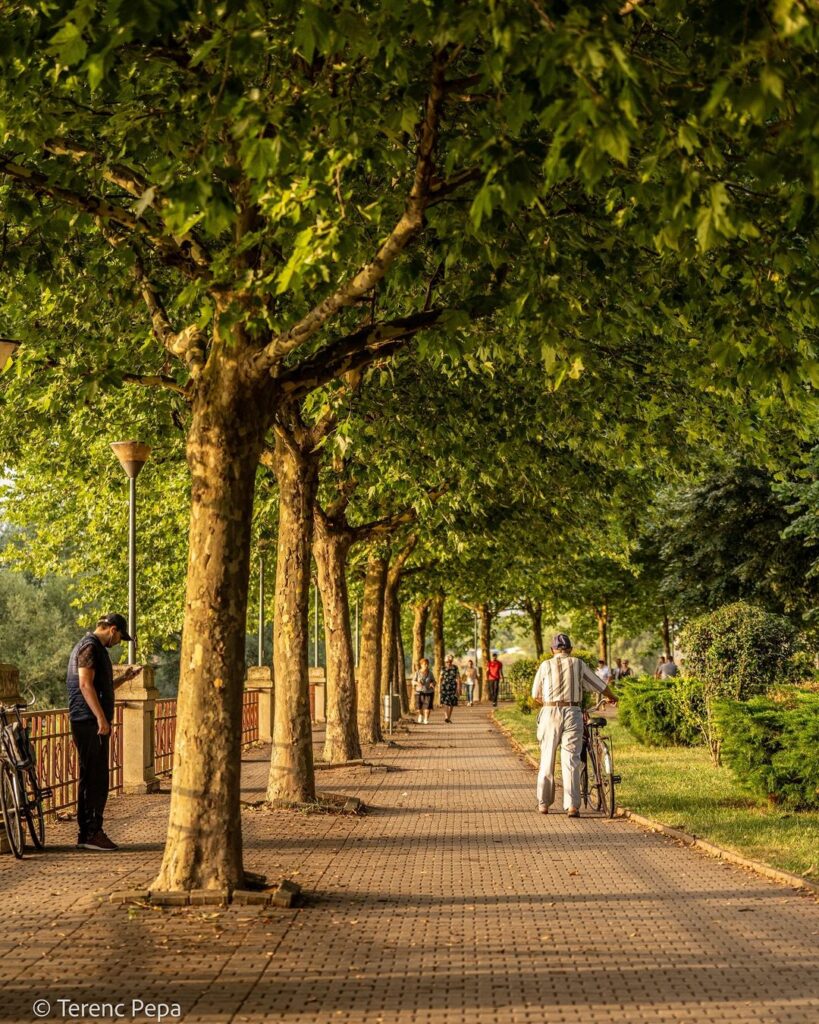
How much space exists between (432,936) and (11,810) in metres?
4.55

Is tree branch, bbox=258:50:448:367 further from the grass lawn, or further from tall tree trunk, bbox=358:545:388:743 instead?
tall tree trunk, bbox=358:545:388:743

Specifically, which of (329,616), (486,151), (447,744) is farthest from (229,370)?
(447,744)

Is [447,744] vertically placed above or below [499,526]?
below

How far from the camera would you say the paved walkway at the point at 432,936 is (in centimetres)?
651

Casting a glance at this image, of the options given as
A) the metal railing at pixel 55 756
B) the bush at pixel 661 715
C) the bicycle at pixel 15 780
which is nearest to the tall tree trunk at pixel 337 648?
the bush at pixel 661 715

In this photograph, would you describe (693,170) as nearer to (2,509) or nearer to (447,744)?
(447,744)

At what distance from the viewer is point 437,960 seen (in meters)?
7.47

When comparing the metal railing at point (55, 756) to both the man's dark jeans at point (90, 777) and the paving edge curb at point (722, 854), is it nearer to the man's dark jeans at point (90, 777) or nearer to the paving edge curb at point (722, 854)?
the man's dark jeans at point (90, 777)

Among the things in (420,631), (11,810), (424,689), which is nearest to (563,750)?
(11,810)

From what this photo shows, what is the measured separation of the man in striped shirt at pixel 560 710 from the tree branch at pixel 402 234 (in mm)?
6388

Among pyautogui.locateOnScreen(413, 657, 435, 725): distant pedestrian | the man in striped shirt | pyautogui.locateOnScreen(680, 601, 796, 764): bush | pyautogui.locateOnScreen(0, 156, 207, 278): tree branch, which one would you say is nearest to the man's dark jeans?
pyautogui.locateOnScreen(0, 156, 207, 278): tree branch

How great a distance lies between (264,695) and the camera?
1203 inches

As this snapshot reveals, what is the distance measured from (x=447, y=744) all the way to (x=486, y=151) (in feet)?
77.5

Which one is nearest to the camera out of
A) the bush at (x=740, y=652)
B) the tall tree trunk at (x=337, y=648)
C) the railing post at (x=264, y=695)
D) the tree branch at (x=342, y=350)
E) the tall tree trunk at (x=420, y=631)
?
the tree branch at (x=342, y=350)
